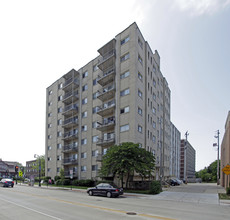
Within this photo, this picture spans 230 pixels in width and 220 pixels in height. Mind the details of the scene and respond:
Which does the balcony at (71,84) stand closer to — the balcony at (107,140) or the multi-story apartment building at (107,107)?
the multi-story apartment building at (107,107)

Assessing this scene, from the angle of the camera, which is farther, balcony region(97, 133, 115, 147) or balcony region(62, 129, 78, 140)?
balcony region(62, 129, 78, 140)

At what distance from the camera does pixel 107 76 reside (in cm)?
3812

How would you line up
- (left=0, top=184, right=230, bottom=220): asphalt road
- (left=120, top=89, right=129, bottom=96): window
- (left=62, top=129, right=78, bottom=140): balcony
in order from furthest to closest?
(left=62, top=129, right=78, bottom=140): balcony < (left=120, top=89, right=129, bottom=96): window < (left=0, top=184, right=230, bottom=220): asphalt road

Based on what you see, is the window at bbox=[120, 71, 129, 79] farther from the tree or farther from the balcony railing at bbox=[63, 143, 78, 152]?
the balcony railing at bbox=[63, 143, 78, 152]

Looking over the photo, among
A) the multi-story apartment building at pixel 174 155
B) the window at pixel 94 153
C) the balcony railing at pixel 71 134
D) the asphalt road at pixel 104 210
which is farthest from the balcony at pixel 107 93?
the multi-story apartment building at pixel 174 155

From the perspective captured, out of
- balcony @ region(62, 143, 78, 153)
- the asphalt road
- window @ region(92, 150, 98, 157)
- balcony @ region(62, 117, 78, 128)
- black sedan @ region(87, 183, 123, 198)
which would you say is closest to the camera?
the asphalt road

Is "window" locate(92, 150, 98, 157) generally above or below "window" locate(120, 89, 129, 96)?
below

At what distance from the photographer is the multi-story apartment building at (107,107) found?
115 ft

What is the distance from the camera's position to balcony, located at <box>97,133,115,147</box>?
116 feet

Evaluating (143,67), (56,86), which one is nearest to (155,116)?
(143,67)

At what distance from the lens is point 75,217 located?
10492 millimetres

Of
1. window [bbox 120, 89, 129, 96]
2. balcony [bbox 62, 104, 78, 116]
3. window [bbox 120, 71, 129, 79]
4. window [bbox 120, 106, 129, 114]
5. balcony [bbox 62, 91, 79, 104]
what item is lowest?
window [bbox 120, 106, 129, 114]

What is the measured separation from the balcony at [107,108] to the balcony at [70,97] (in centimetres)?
960

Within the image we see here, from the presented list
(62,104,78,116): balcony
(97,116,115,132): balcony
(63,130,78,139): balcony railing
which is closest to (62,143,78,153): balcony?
(63,130,78,139): balcony railing
